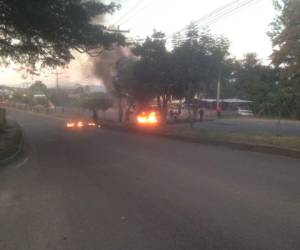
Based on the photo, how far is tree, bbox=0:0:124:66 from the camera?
45.9 ft

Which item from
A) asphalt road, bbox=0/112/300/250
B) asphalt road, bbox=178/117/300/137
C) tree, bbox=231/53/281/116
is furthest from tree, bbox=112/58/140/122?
tree, bbox=231/53/281/116

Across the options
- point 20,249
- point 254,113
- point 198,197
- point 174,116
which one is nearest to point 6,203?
point 20,249

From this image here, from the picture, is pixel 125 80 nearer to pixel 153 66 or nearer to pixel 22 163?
pixel 153 66

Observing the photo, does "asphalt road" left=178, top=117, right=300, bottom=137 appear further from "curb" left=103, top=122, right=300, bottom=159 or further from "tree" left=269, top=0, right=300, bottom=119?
"tree" left=269, top=0, right=300, bottom=119

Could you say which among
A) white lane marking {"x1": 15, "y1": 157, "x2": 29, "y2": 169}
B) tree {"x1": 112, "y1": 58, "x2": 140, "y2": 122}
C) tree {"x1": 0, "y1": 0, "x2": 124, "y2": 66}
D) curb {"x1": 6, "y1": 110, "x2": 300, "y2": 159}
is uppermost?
tree {"x1": 0, "y1": 0, "x2": 124, "y2": 66}

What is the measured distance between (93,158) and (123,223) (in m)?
7.12

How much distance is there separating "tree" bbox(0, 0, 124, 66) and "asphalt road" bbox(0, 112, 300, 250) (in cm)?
658

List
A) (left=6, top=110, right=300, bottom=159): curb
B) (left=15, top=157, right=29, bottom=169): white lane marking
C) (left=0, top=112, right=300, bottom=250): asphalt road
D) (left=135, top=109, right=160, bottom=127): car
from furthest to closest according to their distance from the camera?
(left=135, top=109, right=160, bottom=127): car < (left=6, top=110, right=300, bottom=159): curb < (left=15, top=157, right=29, bottom=169): white lane marking < (left=0, top=112, right=300, bottom=250): asphalt road

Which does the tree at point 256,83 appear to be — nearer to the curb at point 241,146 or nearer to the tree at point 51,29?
the curb at point 241,146

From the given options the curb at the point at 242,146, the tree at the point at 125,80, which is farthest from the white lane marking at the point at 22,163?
the tree at the point at 125,80

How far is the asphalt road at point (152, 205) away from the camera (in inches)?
180

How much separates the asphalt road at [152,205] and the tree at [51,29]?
21.6 ft

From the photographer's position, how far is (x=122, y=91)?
32375 millimetres

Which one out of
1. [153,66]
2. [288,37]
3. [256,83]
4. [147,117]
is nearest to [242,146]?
[288,37]
